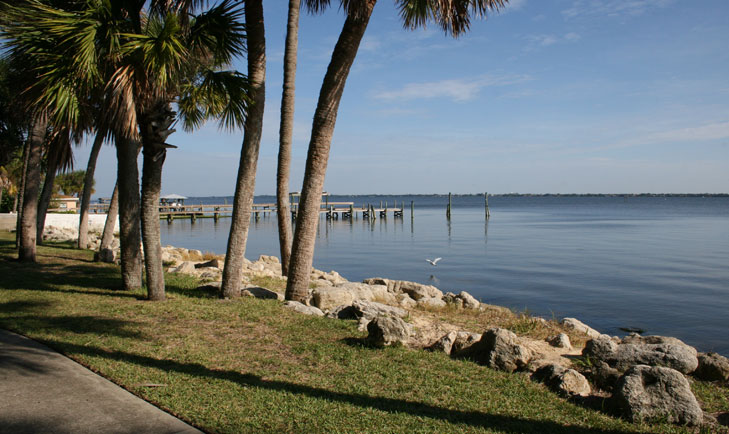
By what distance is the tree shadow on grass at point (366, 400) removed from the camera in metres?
4.36

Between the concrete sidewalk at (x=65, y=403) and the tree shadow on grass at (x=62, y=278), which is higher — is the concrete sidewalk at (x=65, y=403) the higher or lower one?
the lower one

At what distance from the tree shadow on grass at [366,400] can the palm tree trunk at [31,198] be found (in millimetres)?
8604

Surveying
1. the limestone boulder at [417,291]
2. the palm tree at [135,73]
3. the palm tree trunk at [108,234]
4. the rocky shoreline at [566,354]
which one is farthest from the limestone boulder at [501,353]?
the palm tree trunk at [108,234]

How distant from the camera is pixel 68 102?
7617mm

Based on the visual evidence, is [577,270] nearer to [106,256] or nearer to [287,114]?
[287,114]

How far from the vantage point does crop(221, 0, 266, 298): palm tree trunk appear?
29.1 feet

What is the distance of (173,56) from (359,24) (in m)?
3.13

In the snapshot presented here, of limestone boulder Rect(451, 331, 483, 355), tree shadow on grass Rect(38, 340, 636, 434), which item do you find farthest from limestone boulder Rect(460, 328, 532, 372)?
tree shadow on grass Rect(38, 340, 636, 434)

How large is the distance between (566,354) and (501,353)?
1763 millimetres

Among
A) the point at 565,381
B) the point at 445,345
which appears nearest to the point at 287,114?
the point at 445,345

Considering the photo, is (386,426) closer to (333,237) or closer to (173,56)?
(173,56)

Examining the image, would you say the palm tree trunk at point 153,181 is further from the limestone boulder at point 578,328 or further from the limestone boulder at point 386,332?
the limestone boulder at point 578,328

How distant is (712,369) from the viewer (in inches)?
239

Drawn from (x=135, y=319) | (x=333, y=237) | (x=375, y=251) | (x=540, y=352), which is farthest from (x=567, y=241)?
(x=135, y=319)
